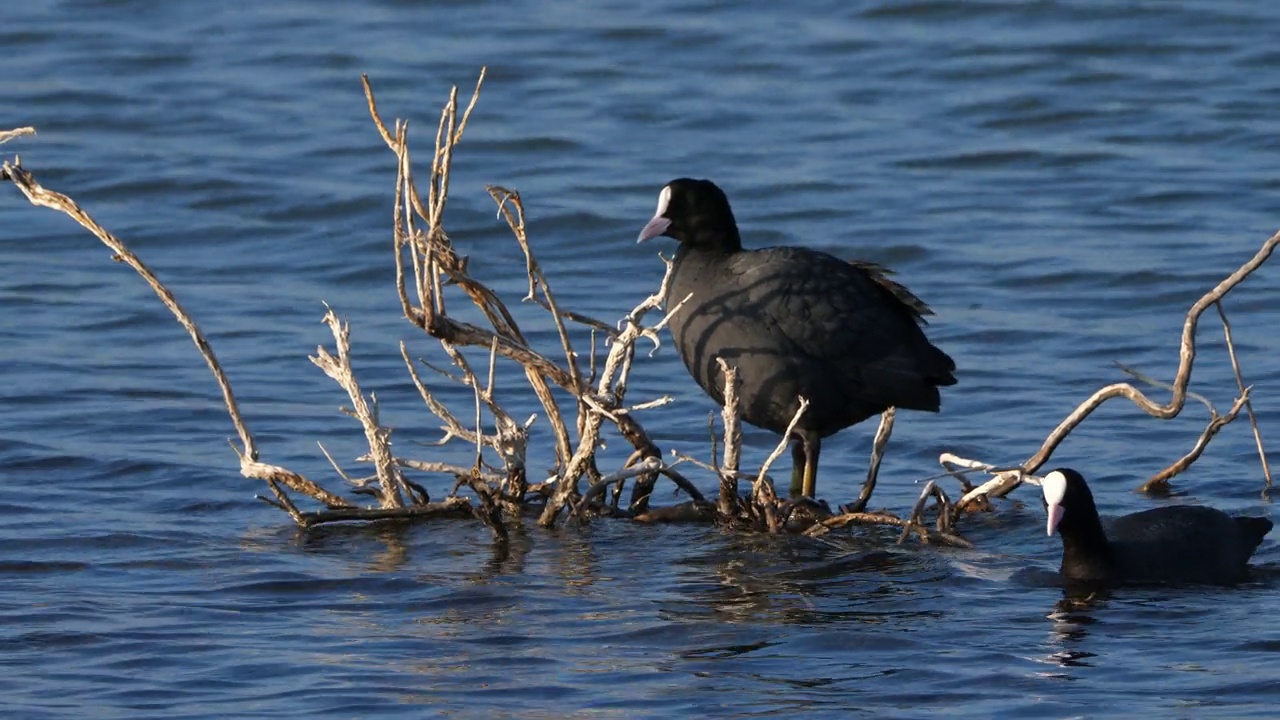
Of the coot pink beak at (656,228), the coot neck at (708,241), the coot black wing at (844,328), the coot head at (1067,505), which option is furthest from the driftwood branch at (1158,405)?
the coot pink beak at (656,228)

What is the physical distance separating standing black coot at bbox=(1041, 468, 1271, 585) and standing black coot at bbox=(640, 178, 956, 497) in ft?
3.01

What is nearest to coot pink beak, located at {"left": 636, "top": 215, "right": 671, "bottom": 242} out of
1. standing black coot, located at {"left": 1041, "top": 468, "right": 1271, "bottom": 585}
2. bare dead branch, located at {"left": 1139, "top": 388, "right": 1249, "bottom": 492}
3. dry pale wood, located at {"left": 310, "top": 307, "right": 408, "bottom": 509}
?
dry pale wood, located at {"left": 310, "top": 307, "right": 408, "bottom": 509}

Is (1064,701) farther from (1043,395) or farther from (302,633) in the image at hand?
(1043,395)

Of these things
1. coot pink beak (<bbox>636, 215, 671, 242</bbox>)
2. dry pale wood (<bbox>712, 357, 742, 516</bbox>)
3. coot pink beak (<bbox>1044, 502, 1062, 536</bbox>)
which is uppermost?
coot pink beak (<bbox>636, 215, 671, 242</bbox>)

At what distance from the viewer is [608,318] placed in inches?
429

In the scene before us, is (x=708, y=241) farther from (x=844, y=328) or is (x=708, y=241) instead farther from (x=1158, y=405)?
(x=1158, y=405)

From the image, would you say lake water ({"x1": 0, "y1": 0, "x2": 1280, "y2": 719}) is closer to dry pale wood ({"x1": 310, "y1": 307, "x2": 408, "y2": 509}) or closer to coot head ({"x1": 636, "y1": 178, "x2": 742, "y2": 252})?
dry pale wood ({"x1": 310, "y1": 307, "x2": 408, "y2": 509})

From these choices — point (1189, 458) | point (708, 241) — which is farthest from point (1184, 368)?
point (708, 241)

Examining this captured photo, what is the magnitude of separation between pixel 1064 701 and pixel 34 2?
1564cm

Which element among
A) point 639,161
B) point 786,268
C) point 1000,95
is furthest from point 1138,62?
point 786,268

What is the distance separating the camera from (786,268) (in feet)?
24.6

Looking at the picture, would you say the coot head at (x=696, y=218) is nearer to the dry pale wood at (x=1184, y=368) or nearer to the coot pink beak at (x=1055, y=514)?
the dry pale wood at (x=1184, y=368)

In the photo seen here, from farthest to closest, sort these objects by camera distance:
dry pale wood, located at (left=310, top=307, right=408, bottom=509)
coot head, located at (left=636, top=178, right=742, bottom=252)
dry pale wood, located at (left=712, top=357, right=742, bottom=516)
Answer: coot head, located at (left=636, top=178, right=742, bottom=252) → dry pale wood, located at (left=310, top=307, right=408, bottom=509) → dry pale wood, located at (left=712, top=357, right=742, bottom=516)

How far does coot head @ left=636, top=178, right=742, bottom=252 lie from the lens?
7699mm
